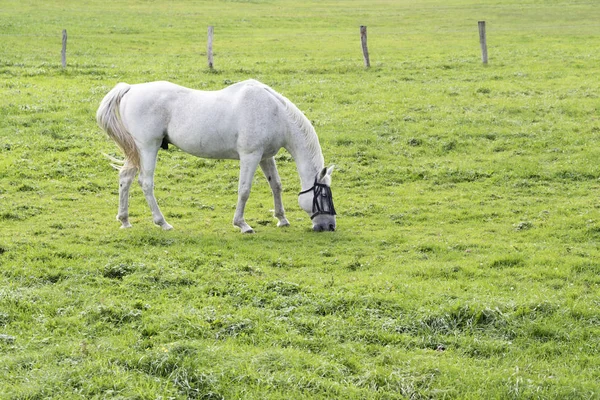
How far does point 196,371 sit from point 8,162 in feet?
35.5

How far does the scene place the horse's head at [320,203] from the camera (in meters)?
11.6

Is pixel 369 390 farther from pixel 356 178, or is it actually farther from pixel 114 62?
pixel 114 62

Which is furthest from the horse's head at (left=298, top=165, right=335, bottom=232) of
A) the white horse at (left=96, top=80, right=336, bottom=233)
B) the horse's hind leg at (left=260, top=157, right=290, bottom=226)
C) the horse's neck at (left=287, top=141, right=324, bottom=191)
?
the horse's hind leg at (left=260, top=157, right=290, bottom=226)

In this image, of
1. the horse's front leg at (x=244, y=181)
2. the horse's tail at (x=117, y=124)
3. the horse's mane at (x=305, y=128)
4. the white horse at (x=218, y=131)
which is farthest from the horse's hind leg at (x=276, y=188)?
the horse's tail at (x=117, y=124)

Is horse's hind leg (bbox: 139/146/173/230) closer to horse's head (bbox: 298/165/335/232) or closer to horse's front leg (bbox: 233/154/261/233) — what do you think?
horse's front leg (bbox: 233/154/261/233)

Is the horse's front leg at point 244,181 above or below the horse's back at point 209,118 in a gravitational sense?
below

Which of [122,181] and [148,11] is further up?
[148,11]

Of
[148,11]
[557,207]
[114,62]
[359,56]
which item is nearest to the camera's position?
[557,207]

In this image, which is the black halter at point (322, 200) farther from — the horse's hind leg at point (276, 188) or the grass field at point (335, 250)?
the horse's hind leg at point (276, 188)

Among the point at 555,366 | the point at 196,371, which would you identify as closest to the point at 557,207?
the point at 555,366

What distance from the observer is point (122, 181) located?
470 inches

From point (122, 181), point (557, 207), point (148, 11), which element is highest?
point (148, 11)

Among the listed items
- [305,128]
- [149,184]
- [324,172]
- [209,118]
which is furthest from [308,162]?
[149,184]

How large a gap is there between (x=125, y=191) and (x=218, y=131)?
187 centimetres
